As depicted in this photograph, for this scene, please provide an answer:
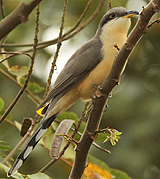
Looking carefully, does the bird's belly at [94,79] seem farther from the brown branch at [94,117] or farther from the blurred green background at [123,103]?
the blurred green background at [123,103]

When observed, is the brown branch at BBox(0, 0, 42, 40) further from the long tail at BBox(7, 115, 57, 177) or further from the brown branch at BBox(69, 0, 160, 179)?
the long tail at BBox(7, 115, 57, 177)

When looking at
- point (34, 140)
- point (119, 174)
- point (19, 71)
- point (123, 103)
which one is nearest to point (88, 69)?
point (19, 71)

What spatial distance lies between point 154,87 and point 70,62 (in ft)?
8.83

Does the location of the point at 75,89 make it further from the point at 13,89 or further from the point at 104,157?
the point at 13,89

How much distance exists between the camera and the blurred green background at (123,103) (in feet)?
15.8

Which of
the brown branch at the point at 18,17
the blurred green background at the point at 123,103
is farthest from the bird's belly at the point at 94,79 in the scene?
the blurred green background at the point at 123,103

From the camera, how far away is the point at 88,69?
2951mm

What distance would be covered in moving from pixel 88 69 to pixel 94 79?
145mm

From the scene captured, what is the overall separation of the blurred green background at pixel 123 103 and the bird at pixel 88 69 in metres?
1.62

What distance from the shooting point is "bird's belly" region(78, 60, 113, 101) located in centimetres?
284

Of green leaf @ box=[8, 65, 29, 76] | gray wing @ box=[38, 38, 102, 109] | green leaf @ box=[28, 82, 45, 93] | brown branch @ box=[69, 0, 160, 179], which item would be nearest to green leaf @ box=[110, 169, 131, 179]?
brown branch @ box=[69, 0, 160, 179]

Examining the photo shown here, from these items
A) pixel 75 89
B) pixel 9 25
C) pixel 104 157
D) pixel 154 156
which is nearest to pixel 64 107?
pixel 75 89

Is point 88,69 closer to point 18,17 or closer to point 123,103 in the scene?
point 18,17

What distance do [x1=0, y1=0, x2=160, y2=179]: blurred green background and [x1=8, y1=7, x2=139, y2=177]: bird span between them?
1620mm
